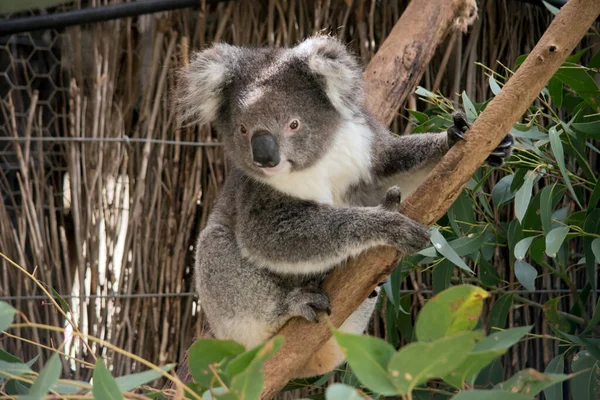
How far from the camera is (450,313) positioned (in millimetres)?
1077

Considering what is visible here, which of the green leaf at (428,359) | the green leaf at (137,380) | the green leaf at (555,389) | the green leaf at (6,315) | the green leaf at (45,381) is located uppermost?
the green leaf at (428,359)

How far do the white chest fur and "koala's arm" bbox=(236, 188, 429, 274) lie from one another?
0.04m

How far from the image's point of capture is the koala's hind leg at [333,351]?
255 cm

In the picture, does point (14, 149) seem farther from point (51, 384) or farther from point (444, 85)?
point (51, 384)

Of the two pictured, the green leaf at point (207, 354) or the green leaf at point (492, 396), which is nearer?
the green leaf at point (492, 396)

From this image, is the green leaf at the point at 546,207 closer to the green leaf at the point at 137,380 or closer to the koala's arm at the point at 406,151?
the koala's arm at the point at 406,151

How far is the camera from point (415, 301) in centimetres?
368

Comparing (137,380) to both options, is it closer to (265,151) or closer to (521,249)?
(265,151)

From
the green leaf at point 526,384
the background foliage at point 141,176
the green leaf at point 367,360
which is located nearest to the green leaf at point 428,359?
the green leaf at point 367,360

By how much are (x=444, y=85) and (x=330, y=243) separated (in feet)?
6.34

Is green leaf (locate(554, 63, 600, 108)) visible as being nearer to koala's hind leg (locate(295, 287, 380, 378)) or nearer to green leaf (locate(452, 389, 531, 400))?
koala's hind leg (locate(295, 287, 380, 378))

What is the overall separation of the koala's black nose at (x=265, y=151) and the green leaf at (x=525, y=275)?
100 centimetres

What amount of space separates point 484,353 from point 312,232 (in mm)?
1286

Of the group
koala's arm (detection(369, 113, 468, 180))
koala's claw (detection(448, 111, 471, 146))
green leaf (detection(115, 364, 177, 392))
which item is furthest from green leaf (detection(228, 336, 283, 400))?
koala's arm (detection(369, 113, 468, 180))
